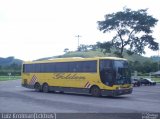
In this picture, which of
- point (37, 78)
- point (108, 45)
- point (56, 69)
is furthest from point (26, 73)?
point (108, 45)

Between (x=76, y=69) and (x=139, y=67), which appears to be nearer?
(x=76, y=69)

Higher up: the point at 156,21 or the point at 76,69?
the point at 156,21

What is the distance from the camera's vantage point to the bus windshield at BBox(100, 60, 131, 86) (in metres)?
25.2

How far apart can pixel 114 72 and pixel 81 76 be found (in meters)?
3.60

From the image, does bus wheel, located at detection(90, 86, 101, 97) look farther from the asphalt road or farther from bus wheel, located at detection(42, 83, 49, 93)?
bus wheel, located at detection(42, 83, 49, 93)

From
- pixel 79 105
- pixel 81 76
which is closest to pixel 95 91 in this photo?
pixel 81 76

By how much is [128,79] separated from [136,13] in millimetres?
39576

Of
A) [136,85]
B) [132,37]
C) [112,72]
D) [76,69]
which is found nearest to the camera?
[112,72]

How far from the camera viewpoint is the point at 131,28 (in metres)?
62.9

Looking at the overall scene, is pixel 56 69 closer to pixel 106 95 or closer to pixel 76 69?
pixel 76 69

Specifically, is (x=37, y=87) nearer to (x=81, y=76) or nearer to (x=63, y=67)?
(x=63, y=67)

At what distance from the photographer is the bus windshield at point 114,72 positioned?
2522cm

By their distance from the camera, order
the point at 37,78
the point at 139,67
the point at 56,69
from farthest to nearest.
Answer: the point at 139,67, the point at 37,78, the point at 56,69

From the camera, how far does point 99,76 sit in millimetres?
26047
